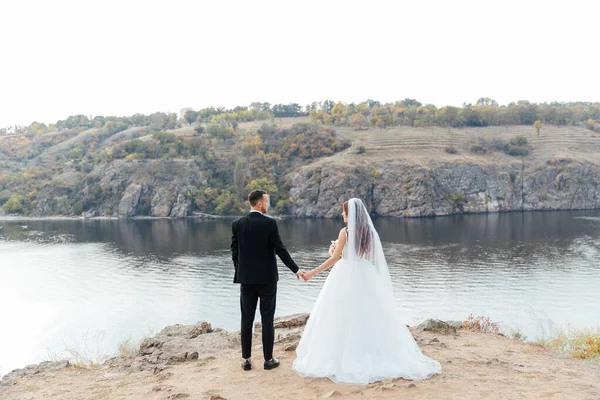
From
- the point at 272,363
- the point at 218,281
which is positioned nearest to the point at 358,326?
the point at 272,363

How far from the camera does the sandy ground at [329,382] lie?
6.01 metres

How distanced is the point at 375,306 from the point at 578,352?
441 cm

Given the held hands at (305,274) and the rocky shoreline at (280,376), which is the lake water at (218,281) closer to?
the rocky shoreline at (280,376)

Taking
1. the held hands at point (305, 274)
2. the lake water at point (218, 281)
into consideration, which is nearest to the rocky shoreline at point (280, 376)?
the held hands at point (305, 274)

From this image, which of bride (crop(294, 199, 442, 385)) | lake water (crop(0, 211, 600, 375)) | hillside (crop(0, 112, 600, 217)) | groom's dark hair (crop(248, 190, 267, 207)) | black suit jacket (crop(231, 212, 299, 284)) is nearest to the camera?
bride (crop(294, 199, 442, 385))

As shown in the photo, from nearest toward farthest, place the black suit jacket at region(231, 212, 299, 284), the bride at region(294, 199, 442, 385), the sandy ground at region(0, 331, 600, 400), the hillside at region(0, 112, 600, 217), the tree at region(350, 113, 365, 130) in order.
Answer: the sandy ground at region(0, 331, 600, 400)
the bride at region(294, 199, 442, 385)
the black suit jacket at region(231, 212, 299, 284)
the hillside at region(0, 112, 600, 217)
the tree at region(350, 113, 365, 130)

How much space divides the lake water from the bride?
1209 cm

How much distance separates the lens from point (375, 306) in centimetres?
685

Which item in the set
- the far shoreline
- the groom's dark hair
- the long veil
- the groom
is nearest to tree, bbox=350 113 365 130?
the far shoreline

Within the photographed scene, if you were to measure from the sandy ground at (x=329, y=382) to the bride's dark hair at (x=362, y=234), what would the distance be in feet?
6.09

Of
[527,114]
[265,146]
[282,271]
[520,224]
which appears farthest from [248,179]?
[527,114]

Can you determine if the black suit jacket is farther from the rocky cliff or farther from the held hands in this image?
the rocky cliff

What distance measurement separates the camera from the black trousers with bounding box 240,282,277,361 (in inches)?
270

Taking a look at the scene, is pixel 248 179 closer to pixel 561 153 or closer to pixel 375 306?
pixel 561 153
